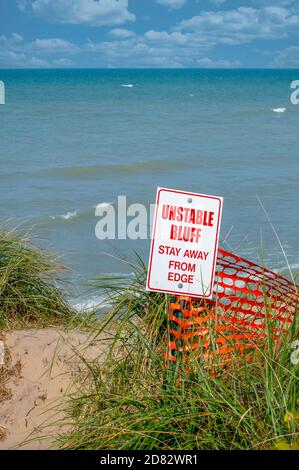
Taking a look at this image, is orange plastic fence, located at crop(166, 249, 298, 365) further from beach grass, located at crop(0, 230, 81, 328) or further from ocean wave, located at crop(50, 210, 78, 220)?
ocean wave, located at crop(50, 210, 78, 220)

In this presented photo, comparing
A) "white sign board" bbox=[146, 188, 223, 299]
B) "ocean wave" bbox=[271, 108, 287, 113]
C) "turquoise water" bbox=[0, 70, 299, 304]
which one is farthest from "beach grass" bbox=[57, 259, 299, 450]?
"ocean wave" bbox=[271, 108, 287, 113]

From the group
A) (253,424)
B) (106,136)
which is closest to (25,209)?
(253,424)

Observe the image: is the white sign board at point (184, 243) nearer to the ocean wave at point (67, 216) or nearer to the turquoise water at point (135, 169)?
the turquoise water at point (135, 169)

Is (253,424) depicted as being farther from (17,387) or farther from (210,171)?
(210,171)

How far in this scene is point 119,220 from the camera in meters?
14.7

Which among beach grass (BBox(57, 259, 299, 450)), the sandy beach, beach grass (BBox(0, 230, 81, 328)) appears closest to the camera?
beach grass (BBox(57, 259, 299, 450))

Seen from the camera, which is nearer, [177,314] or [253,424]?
[253,424]

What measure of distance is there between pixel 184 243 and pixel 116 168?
17.3 metres

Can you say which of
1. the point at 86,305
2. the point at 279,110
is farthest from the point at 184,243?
the point at 279,110

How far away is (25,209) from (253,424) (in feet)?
39.7

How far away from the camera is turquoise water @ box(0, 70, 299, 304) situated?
480 inches

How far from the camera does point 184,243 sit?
3.85 meters

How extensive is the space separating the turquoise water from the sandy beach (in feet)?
5.08

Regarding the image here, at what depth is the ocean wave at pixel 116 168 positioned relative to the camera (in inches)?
781
